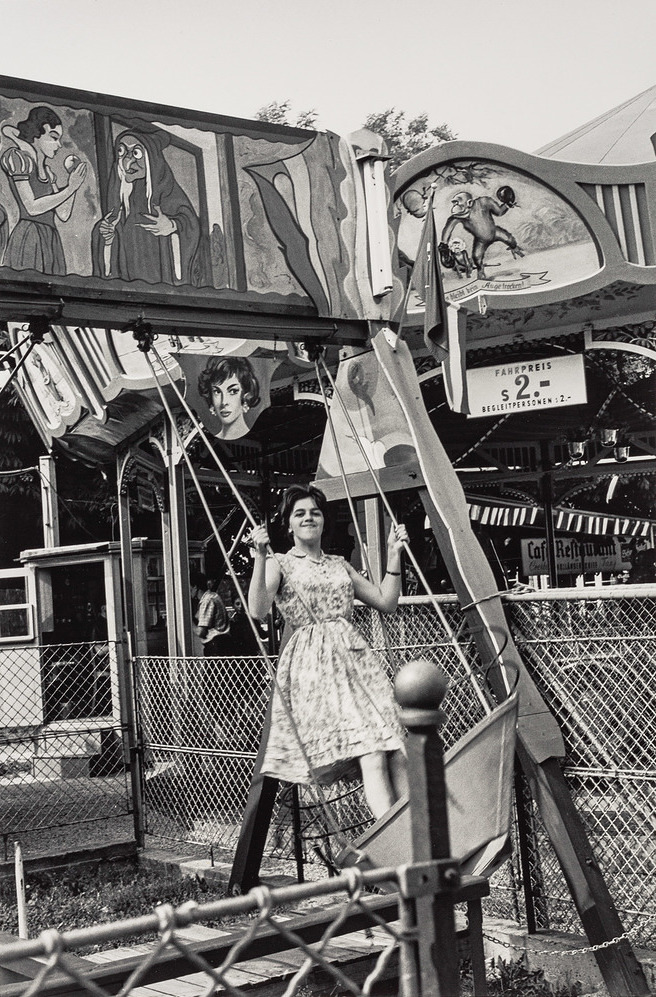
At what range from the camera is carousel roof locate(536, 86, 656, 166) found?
11.2m

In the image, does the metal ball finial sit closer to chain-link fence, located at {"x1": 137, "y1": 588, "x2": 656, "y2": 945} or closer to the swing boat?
the swing boat

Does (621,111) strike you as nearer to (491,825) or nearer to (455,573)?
(455,573)

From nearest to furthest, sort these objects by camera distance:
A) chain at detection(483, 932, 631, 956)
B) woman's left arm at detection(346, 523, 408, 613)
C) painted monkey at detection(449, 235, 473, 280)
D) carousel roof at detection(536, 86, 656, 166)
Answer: chain at detection(483, 932, 631, 956) → woman's left arm at detection(346, 523, 408, 613) → painted monkey at detection(449, 235, 473, 280) → carousel roof at detection(536, 86, 656, 166)

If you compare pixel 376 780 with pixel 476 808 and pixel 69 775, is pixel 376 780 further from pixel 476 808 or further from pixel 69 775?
pixel 69 775

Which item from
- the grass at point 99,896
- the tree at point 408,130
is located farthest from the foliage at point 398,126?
the grass at point 99,896

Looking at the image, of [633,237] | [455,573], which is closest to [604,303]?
[633,237]

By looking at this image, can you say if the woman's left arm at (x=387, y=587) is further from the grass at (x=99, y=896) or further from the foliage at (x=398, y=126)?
the foliage at (x=398, y=126)

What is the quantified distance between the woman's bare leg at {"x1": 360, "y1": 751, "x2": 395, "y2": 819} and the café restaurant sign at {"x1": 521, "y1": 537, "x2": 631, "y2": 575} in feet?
38.8

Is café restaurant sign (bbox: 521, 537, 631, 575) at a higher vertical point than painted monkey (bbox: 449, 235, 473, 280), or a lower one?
lower

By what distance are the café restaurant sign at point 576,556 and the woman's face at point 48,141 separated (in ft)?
40.9

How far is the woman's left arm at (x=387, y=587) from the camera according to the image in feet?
16.8

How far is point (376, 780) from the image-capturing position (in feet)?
15.7

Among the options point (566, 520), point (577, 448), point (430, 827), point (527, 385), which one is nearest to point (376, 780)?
point (430, 827)

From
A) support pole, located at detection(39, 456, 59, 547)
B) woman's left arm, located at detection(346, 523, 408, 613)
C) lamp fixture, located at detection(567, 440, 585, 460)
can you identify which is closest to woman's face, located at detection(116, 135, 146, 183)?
woman's left arm, located at detection(346, 523, 408, 613)
